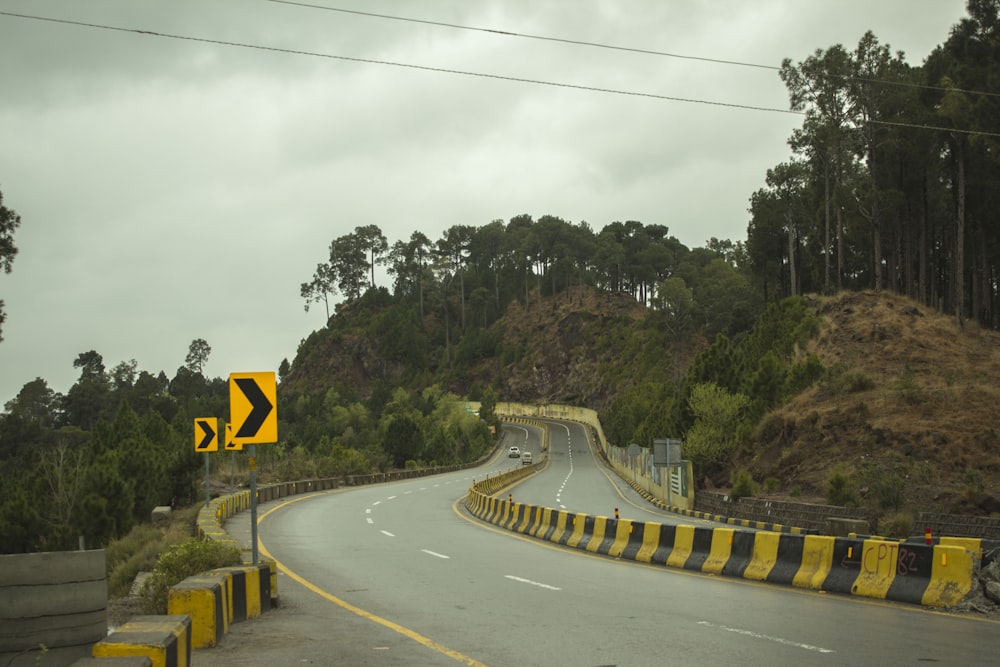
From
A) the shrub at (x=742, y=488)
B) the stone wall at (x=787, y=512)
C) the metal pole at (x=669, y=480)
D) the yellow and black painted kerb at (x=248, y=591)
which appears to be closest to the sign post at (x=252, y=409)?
the yellow and black painted kerb at (x=248, y=591)

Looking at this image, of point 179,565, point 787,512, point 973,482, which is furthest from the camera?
point 973,482

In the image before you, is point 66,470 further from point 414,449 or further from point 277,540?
point 414,449

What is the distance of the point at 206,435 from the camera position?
29.7m

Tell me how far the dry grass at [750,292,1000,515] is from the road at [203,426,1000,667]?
62.0 feet

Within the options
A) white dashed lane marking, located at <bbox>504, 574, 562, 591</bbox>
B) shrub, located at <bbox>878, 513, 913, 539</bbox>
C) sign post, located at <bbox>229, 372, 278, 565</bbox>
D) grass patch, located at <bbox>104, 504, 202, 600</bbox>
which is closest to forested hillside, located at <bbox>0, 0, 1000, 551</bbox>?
shrub, located at <bbox>878, 513, 913, 539</bbox>

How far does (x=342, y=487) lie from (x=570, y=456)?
55407 millimetres

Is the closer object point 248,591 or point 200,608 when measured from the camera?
point 200,608

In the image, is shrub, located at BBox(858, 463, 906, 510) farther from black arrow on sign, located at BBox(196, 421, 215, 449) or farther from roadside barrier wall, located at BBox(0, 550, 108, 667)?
roadside barrier wall, located at BBox(0, 550, 108, 667)

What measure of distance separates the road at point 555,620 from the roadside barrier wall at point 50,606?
1.10 m

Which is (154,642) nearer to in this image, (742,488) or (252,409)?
(252,409)

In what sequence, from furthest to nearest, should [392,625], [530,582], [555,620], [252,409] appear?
[530,582] → [252,409] → [555,620] → [392,625]

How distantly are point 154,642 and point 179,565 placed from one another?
15.3ft

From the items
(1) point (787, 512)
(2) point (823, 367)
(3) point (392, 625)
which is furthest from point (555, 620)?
(2) point (823, 367)

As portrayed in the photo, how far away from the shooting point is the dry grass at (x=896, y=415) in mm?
35219
